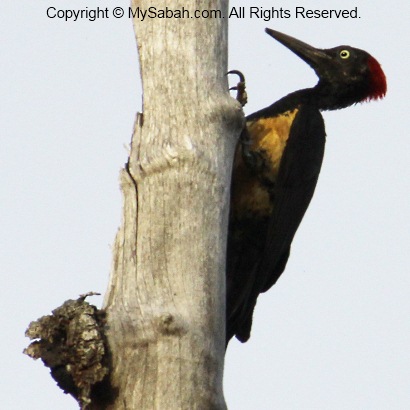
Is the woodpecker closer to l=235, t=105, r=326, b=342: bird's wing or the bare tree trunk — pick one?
l=235, t=105, r=326, b=342: bird's wing

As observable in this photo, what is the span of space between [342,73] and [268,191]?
1.14 m

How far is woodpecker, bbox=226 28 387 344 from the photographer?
191 inches

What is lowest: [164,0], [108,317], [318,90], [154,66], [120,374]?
[120,374]

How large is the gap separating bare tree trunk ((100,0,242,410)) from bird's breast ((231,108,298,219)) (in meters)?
1.35

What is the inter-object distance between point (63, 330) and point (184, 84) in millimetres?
1114

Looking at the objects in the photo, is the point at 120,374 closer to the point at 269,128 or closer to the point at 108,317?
the point at 108,317

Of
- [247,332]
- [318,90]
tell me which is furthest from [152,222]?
[318,90]

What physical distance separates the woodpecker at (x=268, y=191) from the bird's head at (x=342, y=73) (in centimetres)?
38

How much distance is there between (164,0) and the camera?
366cm

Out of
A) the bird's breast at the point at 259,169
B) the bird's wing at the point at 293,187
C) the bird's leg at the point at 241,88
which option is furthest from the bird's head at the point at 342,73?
the bird's leg at the point at 241,88

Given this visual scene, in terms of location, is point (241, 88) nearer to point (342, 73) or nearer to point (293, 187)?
point (293, 187)

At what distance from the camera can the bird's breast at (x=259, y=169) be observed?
4.96 meters

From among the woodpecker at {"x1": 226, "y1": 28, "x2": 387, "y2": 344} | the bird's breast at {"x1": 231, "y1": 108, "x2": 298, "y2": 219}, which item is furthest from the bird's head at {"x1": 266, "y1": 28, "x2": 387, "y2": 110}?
the bird's breast at {"x1": 231, "y1": 108, "x2": 298, "y2": 219}

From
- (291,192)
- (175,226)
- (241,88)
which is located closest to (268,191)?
(291,192)
